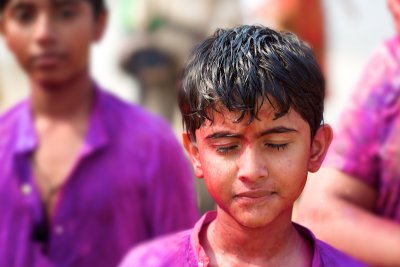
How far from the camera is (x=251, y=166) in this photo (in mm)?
2742

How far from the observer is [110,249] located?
4523 mm

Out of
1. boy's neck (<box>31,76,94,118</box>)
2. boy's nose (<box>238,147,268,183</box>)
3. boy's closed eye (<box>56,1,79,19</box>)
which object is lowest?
boy's neck (<box>31,76,94,118</box>)

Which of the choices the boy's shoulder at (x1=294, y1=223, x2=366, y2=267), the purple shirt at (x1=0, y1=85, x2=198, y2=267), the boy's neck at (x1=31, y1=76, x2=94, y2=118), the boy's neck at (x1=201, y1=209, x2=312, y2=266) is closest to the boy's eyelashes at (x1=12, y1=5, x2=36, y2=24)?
the boy's neck at (x1=31, y1=76, x2=94, y2=118)

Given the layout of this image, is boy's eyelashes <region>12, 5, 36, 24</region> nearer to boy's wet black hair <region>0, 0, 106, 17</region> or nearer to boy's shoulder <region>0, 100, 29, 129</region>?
boy's wet black hair <region>0, 0, 106, 17</region>

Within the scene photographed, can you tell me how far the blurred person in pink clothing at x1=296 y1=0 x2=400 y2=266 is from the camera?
3.49 meters

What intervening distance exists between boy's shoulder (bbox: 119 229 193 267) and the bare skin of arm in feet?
1.97

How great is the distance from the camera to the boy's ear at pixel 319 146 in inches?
115

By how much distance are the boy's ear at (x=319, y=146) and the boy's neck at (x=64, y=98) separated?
78.8 inches

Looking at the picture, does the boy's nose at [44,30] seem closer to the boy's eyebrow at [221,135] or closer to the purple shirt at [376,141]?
the purple shirt at [376,141]

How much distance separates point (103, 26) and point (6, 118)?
0.63 m

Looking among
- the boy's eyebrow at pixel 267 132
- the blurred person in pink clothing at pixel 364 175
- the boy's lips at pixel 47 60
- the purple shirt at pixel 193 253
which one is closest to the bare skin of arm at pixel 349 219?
the blurred person in pink clothing at pixel 364 175

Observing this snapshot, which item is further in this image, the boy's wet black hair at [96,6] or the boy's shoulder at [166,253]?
the boy's wet black hair at [96,6]

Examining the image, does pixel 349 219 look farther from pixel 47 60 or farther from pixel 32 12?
pixel 32 12

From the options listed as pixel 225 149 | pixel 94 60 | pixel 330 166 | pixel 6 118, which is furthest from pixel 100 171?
pixel 94 60
